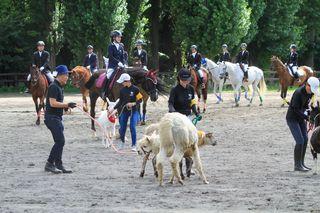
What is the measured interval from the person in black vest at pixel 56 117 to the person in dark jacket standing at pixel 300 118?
4.36m

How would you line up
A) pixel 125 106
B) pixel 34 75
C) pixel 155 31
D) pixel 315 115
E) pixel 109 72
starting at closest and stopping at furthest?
pixel 315 115, pixel 125 106, pixel 109 72, pixel 34 75, pixel 155 31

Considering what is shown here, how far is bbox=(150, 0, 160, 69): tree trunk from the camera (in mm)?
53094

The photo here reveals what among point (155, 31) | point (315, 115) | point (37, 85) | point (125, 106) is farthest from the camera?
point (155, 31)

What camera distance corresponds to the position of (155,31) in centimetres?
5369

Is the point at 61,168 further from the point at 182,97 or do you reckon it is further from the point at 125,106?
the point at 125,106

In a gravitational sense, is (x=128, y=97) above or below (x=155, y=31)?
below

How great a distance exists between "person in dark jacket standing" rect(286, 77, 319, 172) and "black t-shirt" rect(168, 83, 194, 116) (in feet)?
6.91

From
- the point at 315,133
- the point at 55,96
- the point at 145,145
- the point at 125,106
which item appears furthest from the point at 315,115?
the point at 55,96

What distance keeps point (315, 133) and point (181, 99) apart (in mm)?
2634

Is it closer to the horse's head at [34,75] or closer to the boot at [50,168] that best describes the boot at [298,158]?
the boot at [50,168]

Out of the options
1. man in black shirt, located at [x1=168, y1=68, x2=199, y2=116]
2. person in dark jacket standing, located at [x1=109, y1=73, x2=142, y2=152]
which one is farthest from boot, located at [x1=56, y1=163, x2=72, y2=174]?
person in dark jacket standing, located at [x1=109, y1=73, x2=142, y2=152]

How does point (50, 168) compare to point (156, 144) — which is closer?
point (156, 144)

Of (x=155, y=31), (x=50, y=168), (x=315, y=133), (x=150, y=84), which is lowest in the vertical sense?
(x=50, y=168)

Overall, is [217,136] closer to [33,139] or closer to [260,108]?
[33,139]
